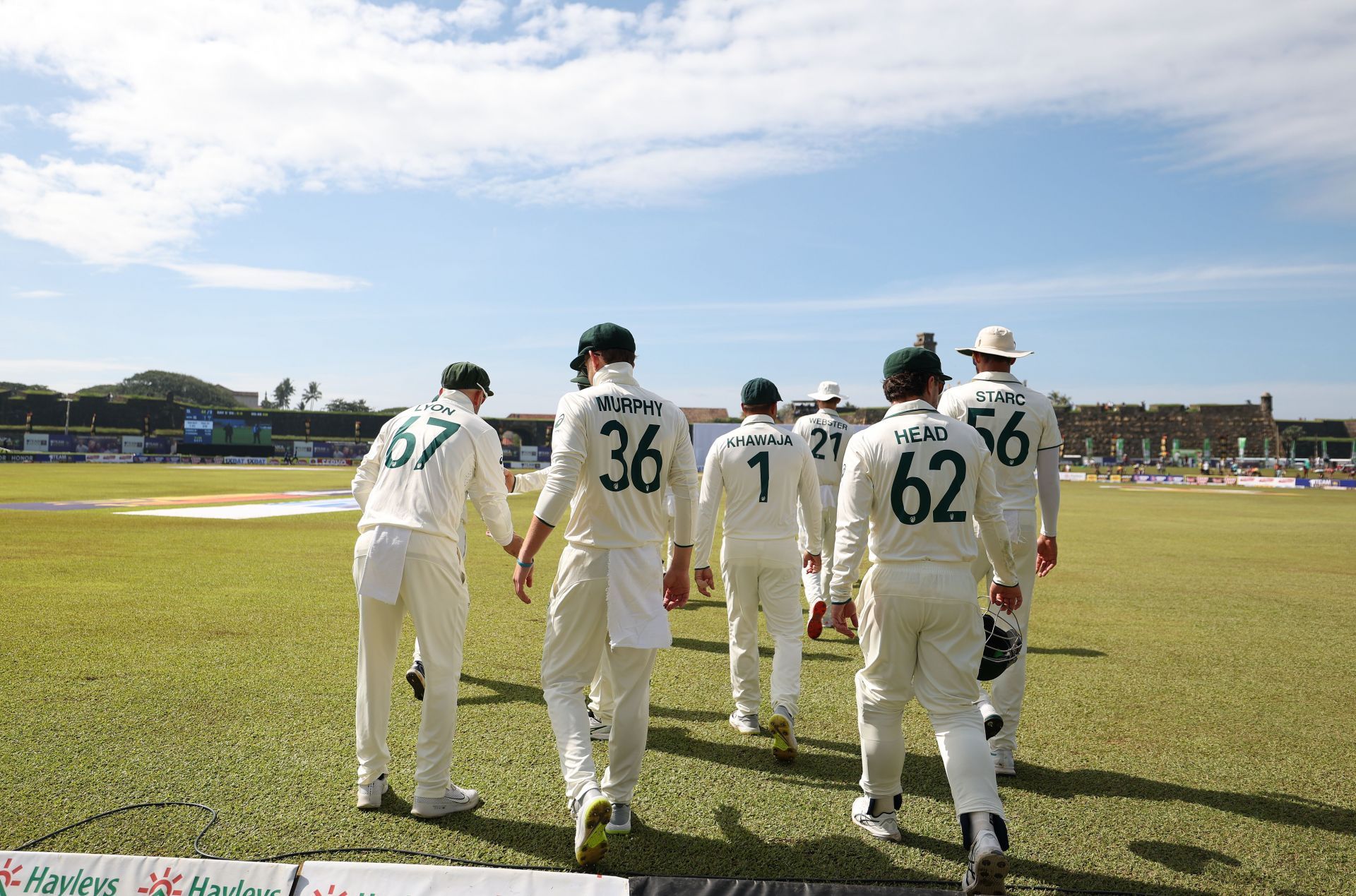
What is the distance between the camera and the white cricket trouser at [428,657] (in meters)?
3.80

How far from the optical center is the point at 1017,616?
176 inches

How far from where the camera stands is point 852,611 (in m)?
3.77

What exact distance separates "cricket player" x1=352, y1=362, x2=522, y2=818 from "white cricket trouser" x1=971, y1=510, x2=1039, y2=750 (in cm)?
284

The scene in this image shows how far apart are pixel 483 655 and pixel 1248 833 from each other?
5.32 m

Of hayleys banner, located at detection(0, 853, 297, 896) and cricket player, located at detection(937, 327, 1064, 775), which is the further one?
cricket player, located at detection(937, 327, 1064, 775)

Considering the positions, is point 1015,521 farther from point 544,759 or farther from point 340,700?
point 340,700

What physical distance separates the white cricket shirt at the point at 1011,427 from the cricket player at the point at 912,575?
3.20 ft

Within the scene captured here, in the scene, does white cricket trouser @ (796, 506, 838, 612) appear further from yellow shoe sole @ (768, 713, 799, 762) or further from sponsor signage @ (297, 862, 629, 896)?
sponsor signage @ (297, 862, 629, 896)

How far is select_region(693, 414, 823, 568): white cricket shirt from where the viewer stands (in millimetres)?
5211

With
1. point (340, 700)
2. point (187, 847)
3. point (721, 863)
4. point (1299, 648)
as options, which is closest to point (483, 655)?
point (340, 700)

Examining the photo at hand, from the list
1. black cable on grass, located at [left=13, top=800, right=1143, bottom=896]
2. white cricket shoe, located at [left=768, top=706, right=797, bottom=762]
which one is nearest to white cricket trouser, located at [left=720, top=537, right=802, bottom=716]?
white cricket shoe, located at [left=768, top=706, right=797, bottom=762]

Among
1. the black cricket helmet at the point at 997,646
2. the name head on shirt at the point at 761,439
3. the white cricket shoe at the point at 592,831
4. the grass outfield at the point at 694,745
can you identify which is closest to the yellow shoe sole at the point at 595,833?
the white cricket shoe at the point at 592,831

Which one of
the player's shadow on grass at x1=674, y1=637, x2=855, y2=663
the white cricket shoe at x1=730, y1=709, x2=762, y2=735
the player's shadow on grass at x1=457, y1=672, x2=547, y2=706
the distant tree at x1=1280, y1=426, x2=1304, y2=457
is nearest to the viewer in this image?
the white cricket shoe at x1=730, y1=709, x2=762, y2=735

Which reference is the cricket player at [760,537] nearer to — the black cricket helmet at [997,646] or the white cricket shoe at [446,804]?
the black cricket helmet at [997,646]
